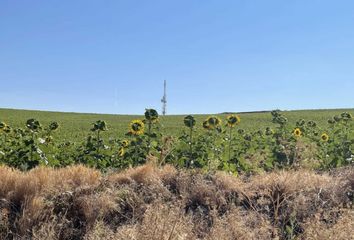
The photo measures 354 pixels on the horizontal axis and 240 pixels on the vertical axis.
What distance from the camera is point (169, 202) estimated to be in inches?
221

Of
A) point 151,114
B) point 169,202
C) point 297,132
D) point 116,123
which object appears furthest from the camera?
point 116,123

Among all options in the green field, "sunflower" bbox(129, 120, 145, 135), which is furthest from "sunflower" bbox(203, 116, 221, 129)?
the green field

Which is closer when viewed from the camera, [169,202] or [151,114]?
[169,202]

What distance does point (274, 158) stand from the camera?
28.9ft

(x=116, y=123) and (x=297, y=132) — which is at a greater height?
(x=297, y=132)

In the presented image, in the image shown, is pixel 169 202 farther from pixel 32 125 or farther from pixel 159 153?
pixel 32 125

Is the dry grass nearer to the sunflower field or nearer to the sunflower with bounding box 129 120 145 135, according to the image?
the sunflower field

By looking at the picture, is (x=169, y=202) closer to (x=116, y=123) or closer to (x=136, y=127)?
(x=136, y=127)

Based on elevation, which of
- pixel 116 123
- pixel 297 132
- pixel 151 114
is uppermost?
pixel 151 114

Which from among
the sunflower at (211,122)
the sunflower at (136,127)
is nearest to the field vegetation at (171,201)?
the sunflower at (136,127)

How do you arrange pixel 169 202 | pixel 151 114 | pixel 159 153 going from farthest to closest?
pixel 159 153, pixel 151 114, pixel 169 202

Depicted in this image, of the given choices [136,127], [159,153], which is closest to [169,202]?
[159,153]

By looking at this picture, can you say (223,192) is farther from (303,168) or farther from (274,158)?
(274,158)

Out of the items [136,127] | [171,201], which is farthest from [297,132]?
[171,201]
